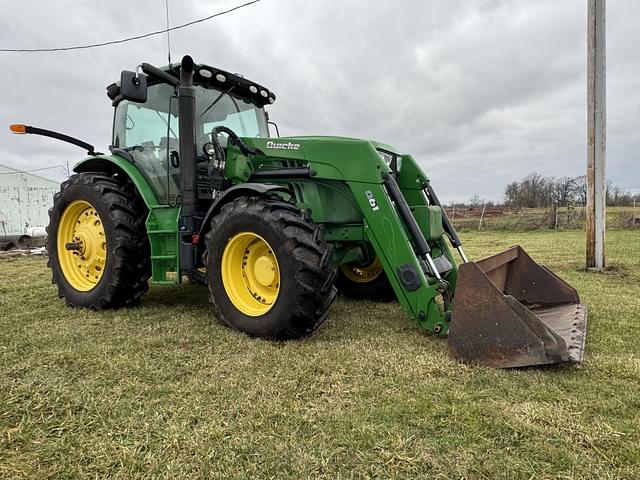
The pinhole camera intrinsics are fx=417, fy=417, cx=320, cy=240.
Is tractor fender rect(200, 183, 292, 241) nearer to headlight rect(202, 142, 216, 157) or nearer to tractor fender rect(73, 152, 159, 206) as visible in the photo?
headlight rect(202, 142, 216, 157)

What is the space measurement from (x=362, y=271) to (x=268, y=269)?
1.68 meters

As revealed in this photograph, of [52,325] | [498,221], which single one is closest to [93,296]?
[52,325]

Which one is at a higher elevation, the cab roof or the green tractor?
the cab roof

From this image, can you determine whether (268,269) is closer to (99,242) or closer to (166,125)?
(166,125)

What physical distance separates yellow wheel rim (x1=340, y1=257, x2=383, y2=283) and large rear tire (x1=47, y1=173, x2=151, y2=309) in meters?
2.14

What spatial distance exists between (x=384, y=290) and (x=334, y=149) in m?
1.85

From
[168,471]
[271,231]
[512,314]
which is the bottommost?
[168,471]

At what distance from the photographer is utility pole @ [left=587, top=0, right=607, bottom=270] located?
650 centimetres

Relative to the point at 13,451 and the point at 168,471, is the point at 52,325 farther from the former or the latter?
the point at 168,471

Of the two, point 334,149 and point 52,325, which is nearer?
point 334,149

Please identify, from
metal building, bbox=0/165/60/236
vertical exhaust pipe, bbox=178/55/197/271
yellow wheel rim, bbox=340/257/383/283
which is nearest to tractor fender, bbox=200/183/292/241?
vertical exhaust pipe, bbox=178/55/197/271

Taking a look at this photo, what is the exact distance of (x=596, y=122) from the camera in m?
6.54

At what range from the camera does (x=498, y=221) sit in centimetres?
1950

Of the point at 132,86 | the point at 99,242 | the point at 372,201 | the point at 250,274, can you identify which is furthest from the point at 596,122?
the point at 99,242
